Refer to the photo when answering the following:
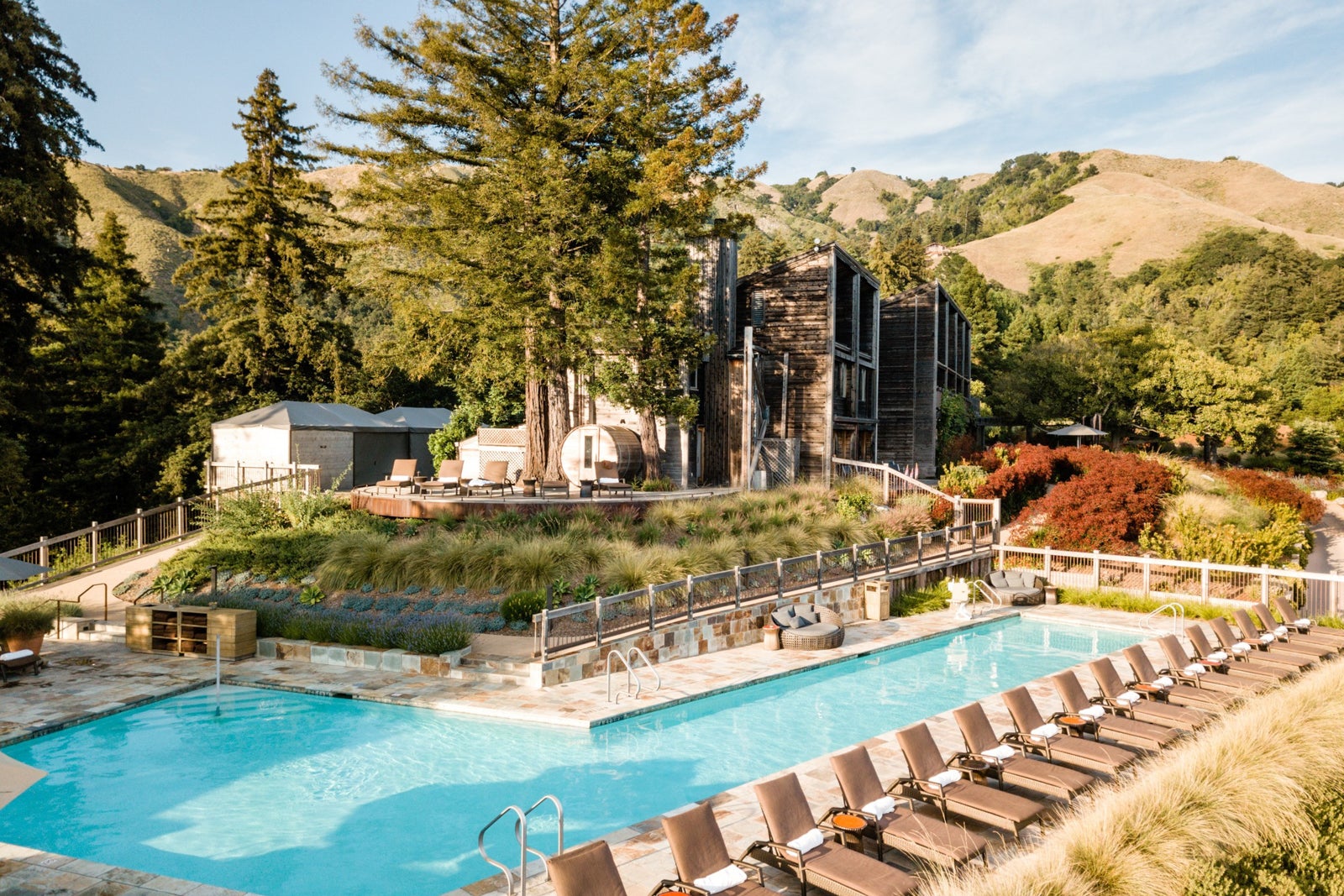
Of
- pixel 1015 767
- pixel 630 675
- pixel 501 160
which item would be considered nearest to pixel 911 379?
pixel 501 160

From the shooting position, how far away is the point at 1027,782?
7.19 meters

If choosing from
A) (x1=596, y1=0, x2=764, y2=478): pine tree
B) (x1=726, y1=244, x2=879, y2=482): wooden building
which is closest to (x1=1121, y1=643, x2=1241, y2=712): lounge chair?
(x1=596, y1=0, x2=764, y2=478): pine tree

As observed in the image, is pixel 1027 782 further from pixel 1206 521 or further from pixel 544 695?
pixel 1206 521

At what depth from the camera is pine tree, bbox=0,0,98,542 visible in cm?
2036

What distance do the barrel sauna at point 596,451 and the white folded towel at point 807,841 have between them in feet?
56.3

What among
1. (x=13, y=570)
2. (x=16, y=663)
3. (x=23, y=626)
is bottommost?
(x=16, y=663)

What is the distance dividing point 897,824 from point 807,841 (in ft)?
2.95

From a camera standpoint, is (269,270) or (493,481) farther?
(269,270)

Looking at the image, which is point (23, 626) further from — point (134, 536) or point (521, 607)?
point (134, 536)

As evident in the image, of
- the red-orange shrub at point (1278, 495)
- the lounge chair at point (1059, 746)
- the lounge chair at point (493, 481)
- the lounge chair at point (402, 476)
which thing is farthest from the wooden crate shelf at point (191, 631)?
the red-orange shrub at point (1278, 495)

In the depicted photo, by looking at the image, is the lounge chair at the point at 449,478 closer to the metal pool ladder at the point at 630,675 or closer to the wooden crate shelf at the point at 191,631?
the wooden crate shelf at the point at 191,631

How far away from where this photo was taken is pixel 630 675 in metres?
10.8

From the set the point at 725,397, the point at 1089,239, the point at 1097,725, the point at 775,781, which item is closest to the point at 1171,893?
the point at 775,781

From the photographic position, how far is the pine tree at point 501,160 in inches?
821
